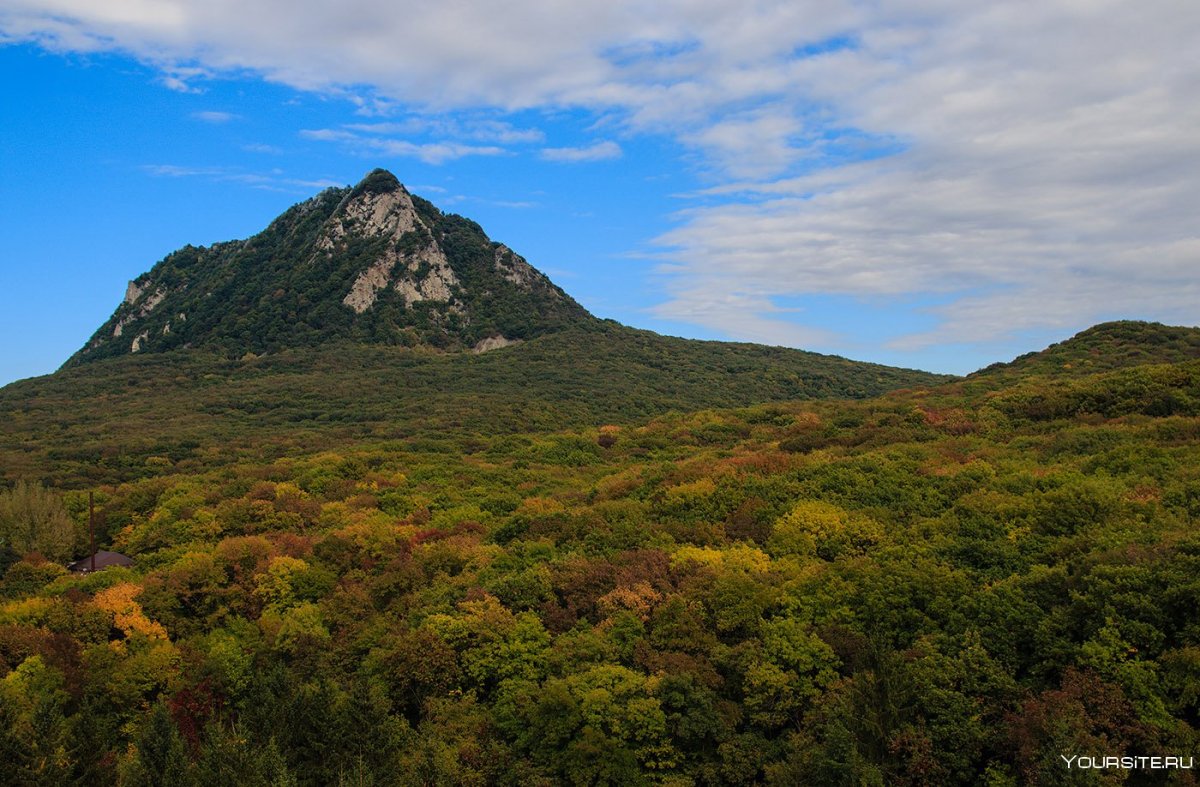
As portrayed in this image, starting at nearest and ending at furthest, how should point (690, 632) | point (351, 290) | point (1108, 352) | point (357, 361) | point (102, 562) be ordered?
point (690, 632), point (102, 562), point (1108, 352), point (357, 361), point (351, 290)

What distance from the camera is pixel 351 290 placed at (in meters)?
137

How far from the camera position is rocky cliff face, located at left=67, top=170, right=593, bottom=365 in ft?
436

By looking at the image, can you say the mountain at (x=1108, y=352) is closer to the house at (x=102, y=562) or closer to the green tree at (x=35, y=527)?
the house at (x=102, y=562)

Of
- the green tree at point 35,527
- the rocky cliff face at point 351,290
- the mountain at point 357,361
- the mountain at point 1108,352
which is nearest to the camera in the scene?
the green tree at point 35,527

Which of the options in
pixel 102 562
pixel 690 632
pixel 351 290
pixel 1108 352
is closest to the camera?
pixel 690 632

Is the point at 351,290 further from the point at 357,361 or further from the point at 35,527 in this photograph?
the point at 35,527

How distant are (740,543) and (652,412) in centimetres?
6089

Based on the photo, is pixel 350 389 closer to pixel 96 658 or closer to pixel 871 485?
pixel 96 658

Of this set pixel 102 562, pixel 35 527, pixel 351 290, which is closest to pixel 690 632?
pixel 102 562

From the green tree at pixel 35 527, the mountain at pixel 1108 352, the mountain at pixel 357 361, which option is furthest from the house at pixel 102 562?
the mountain at pixel 1108 352

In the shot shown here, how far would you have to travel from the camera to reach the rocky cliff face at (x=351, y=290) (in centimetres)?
13275

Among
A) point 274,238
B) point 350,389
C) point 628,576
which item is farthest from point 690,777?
point 274,238

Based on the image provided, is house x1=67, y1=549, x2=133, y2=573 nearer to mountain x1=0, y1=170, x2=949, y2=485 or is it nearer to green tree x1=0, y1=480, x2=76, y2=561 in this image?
green tree x1=0, y1=480, x2=76, y2=561

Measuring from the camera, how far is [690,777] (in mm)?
18969
